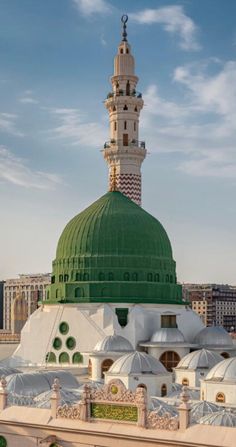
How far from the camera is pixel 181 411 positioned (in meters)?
14.9

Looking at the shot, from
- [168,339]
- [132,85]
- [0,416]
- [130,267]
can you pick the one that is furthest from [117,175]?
[0,416]

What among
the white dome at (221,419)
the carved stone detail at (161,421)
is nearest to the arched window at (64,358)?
the white dome at (221,419)

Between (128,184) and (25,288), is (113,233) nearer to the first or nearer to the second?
(128,184)

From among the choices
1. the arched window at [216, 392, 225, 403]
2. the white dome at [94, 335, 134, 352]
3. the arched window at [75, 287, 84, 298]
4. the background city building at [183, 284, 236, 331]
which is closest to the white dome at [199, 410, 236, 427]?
the arched window at [216, 392, 225, 403]

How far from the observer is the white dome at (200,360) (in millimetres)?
26000

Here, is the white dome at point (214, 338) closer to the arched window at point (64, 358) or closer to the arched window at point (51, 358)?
the arched window at point (64, 358)

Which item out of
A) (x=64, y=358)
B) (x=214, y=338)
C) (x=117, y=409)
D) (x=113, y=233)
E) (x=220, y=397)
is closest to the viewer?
(x=117, y=409)

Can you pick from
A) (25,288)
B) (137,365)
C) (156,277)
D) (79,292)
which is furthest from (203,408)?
(25,288)

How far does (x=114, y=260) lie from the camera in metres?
32.4

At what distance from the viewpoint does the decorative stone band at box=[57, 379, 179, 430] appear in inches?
598

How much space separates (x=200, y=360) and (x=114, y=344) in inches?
145

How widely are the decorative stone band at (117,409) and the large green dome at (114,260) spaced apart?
15381 mm

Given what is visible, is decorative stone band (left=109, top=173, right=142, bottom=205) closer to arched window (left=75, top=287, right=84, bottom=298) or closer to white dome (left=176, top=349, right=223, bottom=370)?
arched window (left=75, top=287, right=84, bottom=298)

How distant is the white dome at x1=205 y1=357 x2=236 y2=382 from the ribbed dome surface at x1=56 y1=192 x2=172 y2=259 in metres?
10.8
